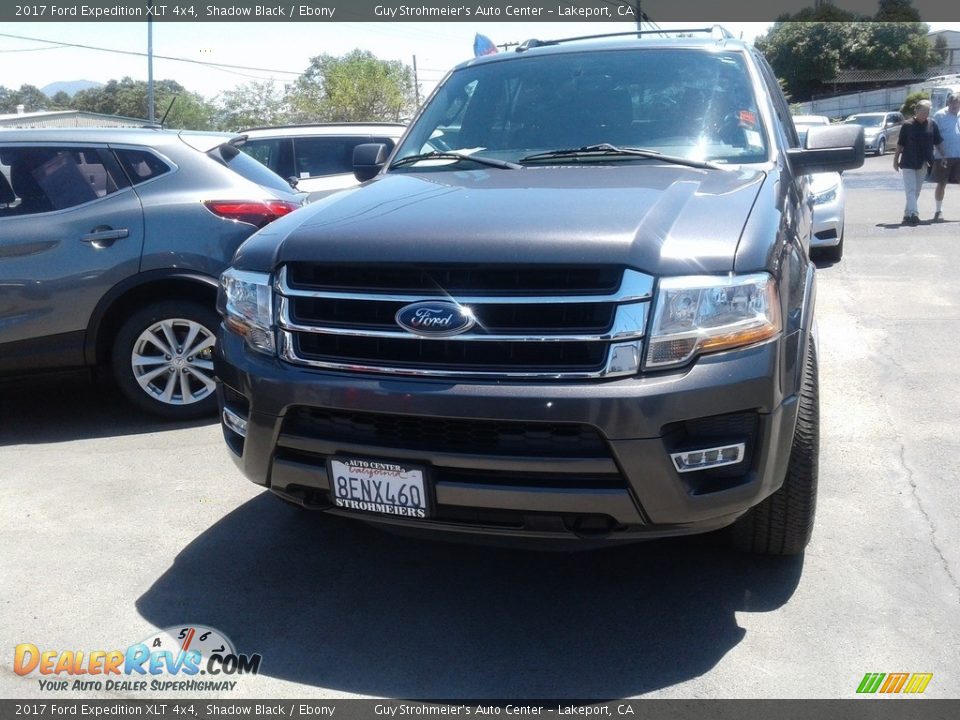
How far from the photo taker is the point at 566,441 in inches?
122

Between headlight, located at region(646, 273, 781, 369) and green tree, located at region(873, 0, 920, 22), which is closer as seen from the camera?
headlight, located at region(646, 273, 781, 369)

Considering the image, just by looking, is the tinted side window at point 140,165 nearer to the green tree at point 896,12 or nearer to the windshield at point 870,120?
the windshield at point 870,120

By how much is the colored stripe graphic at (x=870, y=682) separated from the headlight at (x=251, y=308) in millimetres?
2144

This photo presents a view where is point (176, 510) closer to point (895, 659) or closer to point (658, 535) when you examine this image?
point (658, 535)

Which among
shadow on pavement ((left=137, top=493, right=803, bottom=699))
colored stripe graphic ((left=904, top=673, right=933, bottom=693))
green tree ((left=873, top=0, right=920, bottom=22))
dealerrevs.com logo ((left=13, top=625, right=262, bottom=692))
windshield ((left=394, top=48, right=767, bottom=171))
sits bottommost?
dealerrevs.com logo ((left=13, top=625, right=262, bottom=692))

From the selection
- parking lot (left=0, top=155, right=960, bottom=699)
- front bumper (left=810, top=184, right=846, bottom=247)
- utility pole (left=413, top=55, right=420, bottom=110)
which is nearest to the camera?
parking lot (left=0, top=155, right=960, bottom=699)

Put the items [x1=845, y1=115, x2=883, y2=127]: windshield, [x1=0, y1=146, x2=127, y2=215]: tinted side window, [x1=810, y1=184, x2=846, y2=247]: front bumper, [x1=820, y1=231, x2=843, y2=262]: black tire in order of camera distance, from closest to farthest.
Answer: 1. [x1=0, y1=146, x2=127, y2=215]: tinted side window
2. [x1=810, y1=184, x2=846, y2=247]: front bumper
3. [x1=820, y1=231, x2=843, y2=262]: black tire
4. [x1=845, y1=115, x2=883, y2=127]: windshield

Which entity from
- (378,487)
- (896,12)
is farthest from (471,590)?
(896,12)

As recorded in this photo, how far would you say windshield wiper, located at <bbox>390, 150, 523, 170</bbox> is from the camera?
14.1ft

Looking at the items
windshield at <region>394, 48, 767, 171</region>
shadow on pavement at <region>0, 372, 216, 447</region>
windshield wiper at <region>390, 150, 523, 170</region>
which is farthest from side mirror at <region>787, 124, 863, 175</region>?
shadow on pavement at <region>0, 372, 216, 447</region>

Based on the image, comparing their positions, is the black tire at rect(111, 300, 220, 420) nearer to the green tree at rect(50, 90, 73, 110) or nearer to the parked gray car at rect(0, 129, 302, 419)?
the parked gray car at rect(0, 129, 302, 419)

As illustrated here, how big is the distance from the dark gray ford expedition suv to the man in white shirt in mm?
12113

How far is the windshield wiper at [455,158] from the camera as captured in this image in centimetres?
429

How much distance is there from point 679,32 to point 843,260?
267 inches
